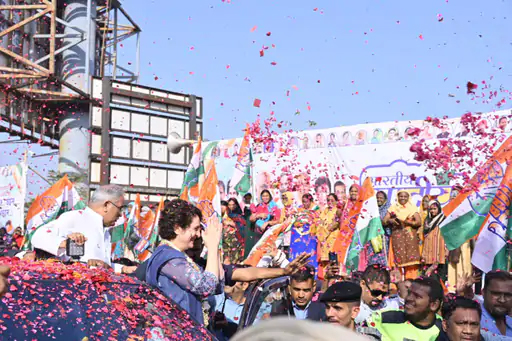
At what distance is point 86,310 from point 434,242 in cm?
829

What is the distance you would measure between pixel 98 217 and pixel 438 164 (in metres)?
7.95

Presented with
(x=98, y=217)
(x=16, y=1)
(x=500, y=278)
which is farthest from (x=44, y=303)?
(x=16, y=1)

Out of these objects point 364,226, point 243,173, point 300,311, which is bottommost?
point 300,311

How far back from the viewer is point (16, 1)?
70.0 feet

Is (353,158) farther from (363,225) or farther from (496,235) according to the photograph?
(496,235)

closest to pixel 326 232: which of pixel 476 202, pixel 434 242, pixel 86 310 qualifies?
pixel 434 242

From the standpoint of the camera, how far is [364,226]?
10570 millimetres

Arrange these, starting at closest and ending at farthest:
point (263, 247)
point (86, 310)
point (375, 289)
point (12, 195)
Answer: point (86, 310) < point (375, 289) < point (263, 247) < point (12, 195)

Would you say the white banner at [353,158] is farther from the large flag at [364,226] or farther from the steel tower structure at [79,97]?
the steel tower structure at [79,97]

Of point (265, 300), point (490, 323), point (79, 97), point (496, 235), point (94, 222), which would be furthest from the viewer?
point (79, 97)

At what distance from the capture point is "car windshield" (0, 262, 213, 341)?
9.89ft

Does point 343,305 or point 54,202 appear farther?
point 54,202

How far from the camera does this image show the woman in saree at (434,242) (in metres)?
10.7

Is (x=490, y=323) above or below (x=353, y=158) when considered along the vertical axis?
below
